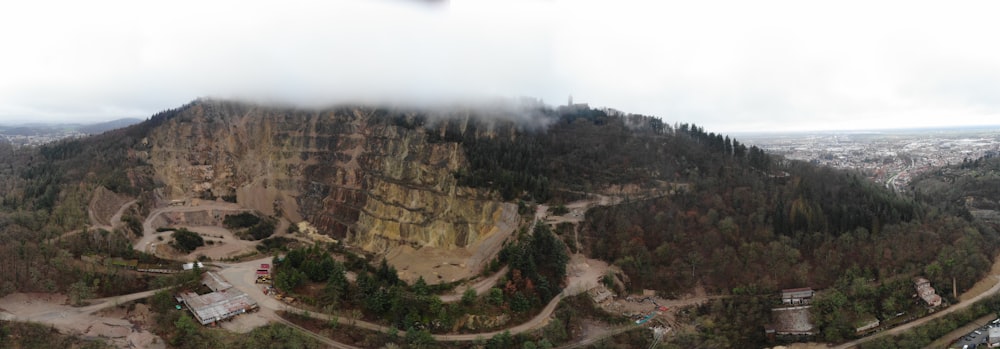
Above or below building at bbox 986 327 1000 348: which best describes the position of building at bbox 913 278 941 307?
above

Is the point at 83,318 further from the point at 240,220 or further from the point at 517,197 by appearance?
the point at 517,197

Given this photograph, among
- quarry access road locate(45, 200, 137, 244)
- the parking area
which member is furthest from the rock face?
the parking area

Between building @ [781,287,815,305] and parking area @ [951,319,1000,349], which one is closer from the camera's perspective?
parking area @ [951,319,1000,349]

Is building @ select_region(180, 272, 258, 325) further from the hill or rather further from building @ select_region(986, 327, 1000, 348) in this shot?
building @ select_region(986, 327, 1000, 348)

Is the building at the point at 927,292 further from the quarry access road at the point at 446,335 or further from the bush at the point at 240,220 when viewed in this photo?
the bush at the point at 240,220

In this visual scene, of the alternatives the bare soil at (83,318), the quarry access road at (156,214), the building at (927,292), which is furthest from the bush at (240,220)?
the building at (927,292)
